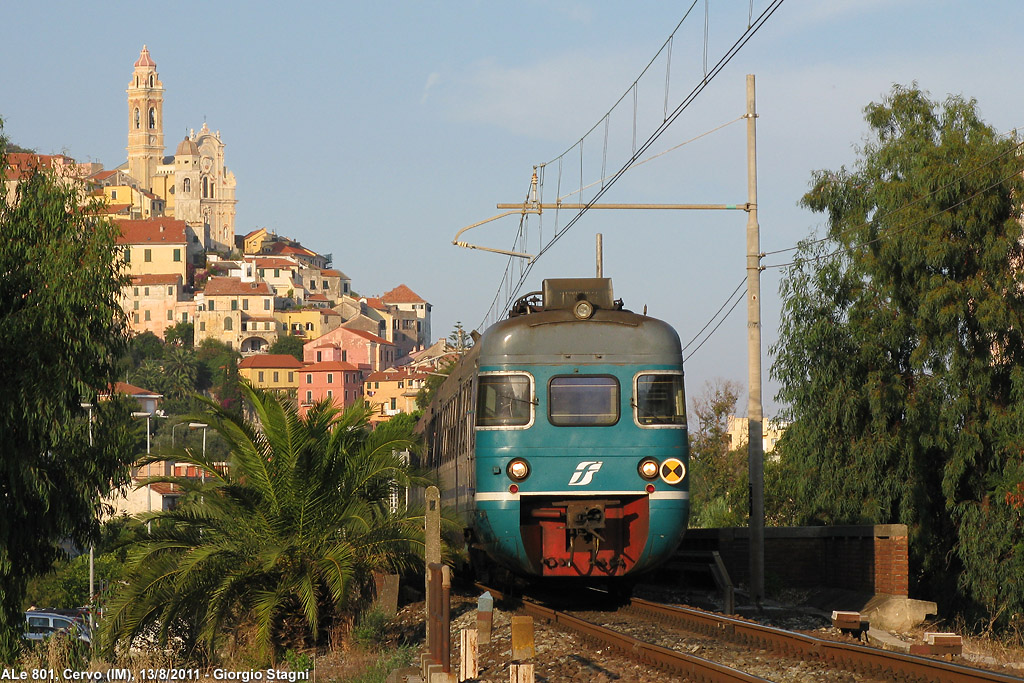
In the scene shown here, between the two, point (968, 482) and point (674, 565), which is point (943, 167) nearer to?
point (968, 482)

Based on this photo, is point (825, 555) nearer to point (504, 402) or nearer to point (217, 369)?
point (504, 402)

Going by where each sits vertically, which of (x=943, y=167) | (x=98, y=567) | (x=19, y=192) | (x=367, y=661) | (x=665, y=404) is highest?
(x=943, y=167)

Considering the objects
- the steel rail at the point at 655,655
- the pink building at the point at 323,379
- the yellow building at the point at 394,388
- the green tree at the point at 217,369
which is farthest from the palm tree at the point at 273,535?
the pink building at the point at 323,379

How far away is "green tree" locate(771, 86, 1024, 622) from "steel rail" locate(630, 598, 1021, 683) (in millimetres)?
14302

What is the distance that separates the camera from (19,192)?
21.5 meters

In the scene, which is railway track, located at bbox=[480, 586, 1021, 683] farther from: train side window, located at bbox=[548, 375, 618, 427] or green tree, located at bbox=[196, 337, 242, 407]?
green tree, located at bbox=[196, 337, 242, 407]

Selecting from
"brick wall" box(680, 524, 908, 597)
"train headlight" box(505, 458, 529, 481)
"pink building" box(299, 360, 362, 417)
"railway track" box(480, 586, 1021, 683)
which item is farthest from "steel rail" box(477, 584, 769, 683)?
"pink building" box(299, 360, 362, 417)

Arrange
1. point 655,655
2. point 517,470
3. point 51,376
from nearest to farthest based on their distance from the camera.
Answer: point 655,655 → point 517,470 → point 51,376

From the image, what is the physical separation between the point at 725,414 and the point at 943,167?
106 feet

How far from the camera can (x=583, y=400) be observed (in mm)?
15797

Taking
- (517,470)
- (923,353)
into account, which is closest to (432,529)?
(517,470)

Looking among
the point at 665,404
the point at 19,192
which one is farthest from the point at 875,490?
the point at 19,192

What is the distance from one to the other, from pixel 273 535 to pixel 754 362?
8.66 m

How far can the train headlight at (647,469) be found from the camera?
50.9 ft
